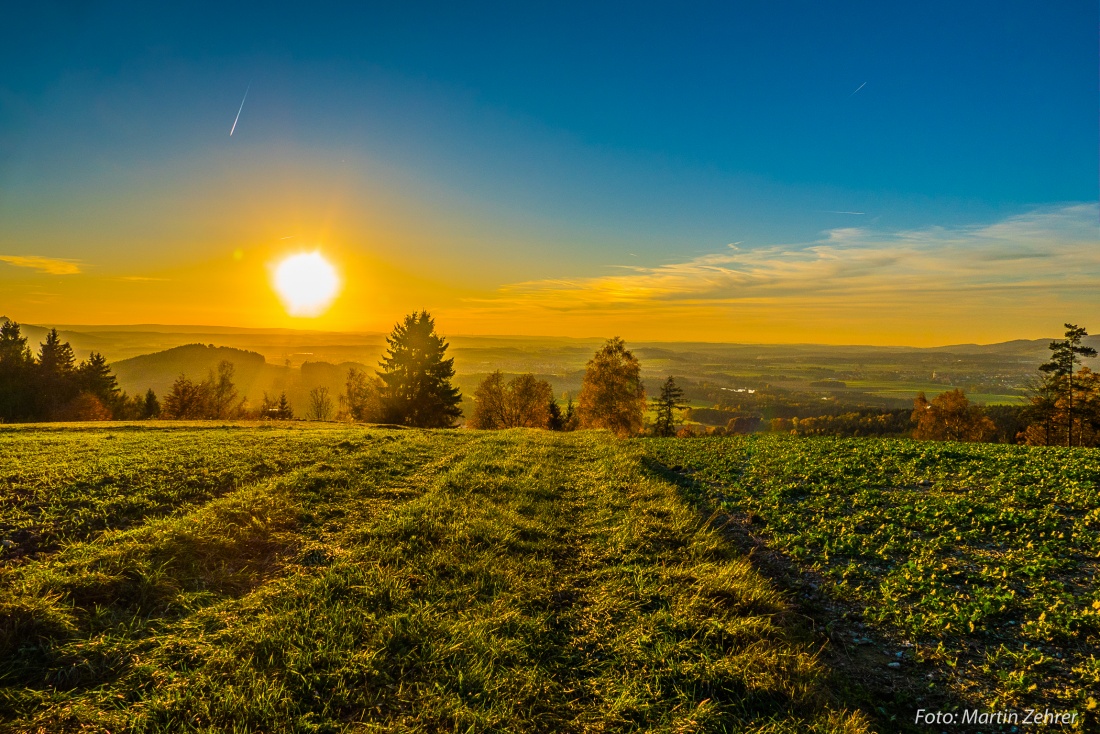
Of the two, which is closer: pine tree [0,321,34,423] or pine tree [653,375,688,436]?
pine tree [0,321,34,423]

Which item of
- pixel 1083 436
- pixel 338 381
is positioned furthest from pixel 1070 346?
pixel 338 381

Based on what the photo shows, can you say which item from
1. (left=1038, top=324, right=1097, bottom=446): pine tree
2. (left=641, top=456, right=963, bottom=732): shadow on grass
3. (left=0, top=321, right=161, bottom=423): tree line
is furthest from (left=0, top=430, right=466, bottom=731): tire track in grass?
(left=0, top=321, right=161, bottom=423): tree line

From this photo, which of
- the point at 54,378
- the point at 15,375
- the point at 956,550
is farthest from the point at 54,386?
the point at 956,550

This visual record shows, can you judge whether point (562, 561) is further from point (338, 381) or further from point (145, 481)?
point (338, 381)

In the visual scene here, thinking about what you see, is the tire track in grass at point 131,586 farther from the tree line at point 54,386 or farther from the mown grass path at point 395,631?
the tree line at point 54,386

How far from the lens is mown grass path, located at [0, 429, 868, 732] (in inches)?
177

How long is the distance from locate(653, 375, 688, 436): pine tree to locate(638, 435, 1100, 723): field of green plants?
183 ft

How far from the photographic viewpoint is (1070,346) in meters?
44.0

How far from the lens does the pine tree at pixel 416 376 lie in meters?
52.6

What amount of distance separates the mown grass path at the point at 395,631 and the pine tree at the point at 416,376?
43606 millimetres

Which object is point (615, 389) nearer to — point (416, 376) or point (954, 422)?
Result: point (416, 376)

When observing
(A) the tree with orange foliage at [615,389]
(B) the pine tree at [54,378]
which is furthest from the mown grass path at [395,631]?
(B) the pine tree at [54,378]

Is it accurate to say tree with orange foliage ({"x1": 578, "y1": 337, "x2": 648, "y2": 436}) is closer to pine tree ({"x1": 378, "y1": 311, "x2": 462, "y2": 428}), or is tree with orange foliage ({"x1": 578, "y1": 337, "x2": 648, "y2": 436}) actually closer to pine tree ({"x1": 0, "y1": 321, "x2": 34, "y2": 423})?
pine tree ({"x1": 378, "y1": 311, "x2": 462, "y2": 428})

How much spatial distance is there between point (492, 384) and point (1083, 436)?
230 feet
